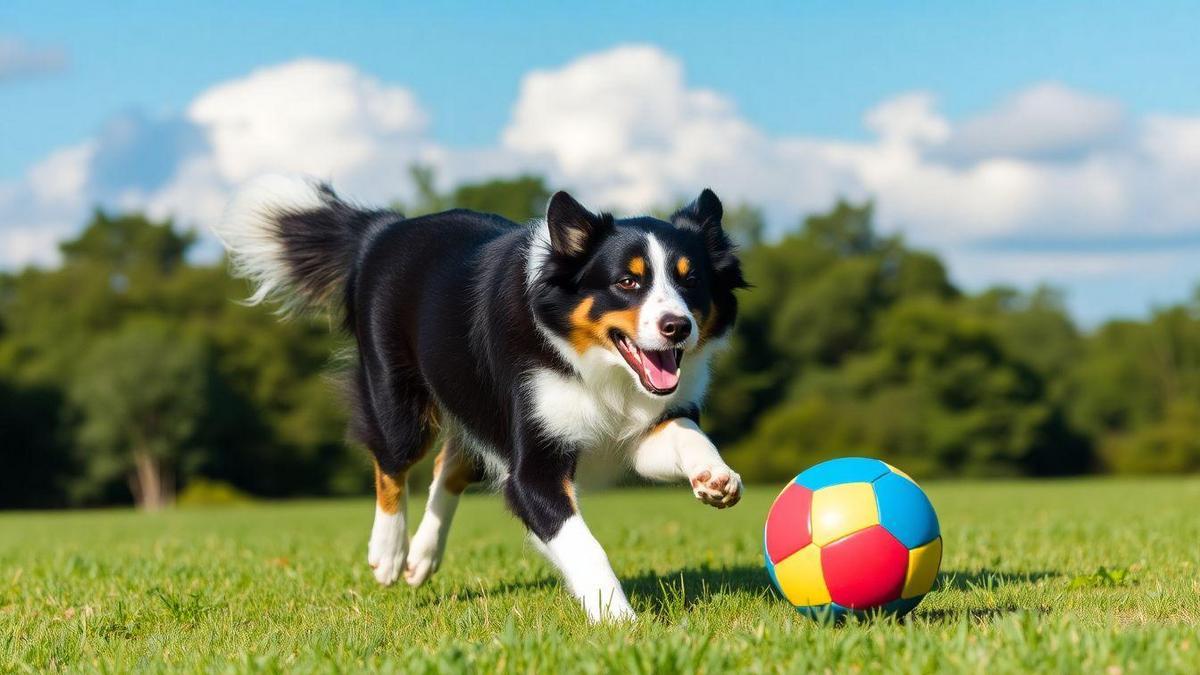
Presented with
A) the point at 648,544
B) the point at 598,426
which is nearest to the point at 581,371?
the point at 598,426

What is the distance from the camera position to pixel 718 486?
516cm

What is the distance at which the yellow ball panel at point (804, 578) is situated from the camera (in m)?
5.08

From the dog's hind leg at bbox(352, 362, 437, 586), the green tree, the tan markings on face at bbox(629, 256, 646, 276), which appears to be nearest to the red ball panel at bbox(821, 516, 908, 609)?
the tan markings on face at bbox(629, 256, 646, 276)

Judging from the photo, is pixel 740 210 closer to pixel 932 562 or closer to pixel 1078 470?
pixel 1078 470

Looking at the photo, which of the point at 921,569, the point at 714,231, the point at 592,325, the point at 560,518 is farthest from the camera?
the point at 714,231

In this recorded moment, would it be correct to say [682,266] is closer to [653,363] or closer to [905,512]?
[653,363]

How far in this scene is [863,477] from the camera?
5367 millimetres

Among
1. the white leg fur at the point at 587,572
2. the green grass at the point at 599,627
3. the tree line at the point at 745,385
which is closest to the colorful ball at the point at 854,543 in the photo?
the green grass at the point at 599,627

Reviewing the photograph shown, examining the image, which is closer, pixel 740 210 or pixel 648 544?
pixel 648 544

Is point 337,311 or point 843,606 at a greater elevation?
point 337,311

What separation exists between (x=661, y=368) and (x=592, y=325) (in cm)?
36

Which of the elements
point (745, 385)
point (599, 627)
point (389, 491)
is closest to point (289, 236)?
point (389, 491)

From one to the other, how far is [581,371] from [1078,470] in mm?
58939

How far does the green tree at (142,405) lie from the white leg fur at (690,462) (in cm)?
4987
